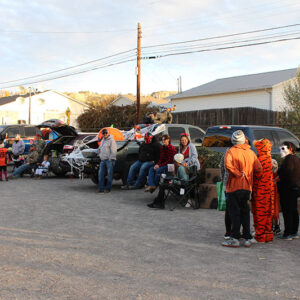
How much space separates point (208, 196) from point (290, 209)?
3047 millimetres

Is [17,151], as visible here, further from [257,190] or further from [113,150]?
[257,190]

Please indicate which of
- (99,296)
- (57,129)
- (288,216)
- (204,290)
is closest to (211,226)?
(288,216)

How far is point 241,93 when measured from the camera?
36.2m

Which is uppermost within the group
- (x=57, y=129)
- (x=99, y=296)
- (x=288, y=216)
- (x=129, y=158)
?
(x=57, y=129)

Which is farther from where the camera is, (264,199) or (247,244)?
(264,199)

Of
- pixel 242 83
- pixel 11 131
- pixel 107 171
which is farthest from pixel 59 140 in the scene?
pixel 242 83

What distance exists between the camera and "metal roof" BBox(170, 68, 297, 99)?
1357 inches

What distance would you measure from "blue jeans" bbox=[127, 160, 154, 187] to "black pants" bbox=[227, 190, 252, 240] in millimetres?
5423

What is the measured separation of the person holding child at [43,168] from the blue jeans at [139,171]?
471 cm

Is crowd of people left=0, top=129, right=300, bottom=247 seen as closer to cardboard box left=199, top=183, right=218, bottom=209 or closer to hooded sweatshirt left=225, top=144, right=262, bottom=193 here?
hooded sweatshirt left=225, top=144, right=262, bottom=193

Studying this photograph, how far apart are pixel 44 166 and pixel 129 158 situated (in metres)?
4.50

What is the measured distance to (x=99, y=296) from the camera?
166 inches

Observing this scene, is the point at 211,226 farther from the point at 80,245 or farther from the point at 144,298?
the point at 144,298

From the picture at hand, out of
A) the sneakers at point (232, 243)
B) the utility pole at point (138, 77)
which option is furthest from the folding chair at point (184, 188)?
the utility pole at point (138, 77)
